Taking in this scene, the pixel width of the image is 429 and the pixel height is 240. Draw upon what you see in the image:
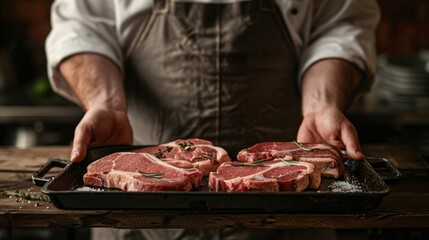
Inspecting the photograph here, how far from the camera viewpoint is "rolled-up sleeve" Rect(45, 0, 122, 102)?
257 cm

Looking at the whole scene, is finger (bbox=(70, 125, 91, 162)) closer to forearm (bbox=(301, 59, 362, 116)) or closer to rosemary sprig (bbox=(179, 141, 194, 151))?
rosemary sprig (bbox=(179, 141, 194, 151))

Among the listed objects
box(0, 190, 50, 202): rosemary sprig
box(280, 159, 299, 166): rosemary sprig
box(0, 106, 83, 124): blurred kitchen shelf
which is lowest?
box(0, 106, 83, 124): blurred kitchen shelf

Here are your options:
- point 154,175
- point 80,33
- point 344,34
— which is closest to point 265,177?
point 154,175

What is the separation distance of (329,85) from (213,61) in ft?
1.46

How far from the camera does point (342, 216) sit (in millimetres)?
1606

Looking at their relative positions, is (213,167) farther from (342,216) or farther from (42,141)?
(42,141)

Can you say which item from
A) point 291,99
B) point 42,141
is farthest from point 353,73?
point 42,141

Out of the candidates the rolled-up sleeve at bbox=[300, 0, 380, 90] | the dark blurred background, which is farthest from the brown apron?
the dark blurred background

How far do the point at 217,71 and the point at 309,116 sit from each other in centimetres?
46

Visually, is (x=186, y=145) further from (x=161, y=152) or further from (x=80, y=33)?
(x=80, y=33)

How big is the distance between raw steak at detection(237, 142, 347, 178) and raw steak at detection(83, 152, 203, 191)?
239 mm

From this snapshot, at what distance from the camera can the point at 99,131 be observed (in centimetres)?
211

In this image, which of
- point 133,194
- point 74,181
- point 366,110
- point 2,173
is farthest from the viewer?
point 366,110

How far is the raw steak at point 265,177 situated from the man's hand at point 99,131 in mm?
411
